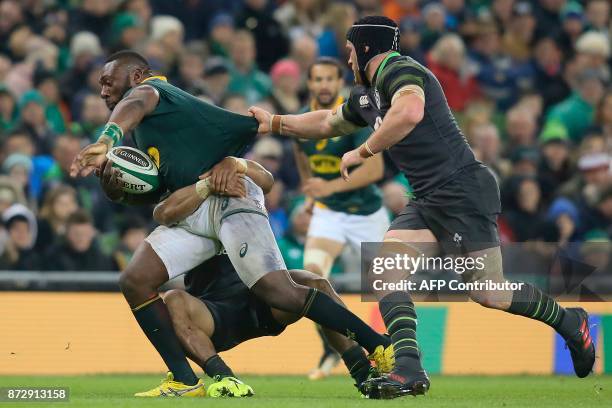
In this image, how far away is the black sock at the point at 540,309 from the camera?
9.38 m

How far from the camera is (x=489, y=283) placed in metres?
9.41

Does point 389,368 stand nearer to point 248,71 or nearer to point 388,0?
point 248,71

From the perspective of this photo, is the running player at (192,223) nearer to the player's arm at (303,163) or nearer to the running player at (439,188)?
the running player at (439,188)

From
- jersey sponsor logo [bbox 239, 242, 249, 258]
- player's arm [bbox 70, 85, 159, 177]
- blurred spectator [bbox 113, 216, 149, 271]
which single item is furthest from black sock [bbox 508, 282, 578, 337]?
blurred spectator [bbox 113, 216, 149, 271]

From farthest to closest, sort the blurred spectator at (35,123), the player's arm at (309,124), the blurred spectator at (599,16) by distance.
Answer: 1. the blurred spectator at (599,16)
2. the blurred spectator at (35,123)
3. the player's arm at (309,124)

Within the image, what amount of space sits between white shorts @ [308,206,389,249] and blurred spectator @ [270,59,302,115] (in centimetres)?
387

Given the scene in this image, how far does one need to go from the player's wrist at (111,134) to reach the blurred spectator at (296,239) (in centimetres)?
602

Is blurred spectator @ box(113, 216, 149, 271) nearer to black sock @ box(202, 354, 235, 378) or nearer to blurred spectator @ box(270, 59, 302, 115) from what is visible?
blurred spectator @ box(270, 59, 302, 115)

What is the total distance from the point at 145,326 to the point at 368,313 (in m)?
4.56

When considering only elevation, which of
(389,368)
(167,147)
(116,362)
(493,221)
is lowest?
(116,362)

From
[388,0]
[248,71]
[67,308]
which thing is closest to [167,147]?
[67,308]

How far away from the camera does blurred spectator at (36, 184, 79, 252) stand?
48.1ft

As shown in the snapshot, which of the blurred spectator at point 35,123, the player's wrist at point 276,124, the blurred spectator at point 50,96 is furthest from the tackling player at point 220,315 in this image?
the blurred spectator at point 50,96

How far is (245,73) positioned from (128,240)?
3.85 meters
